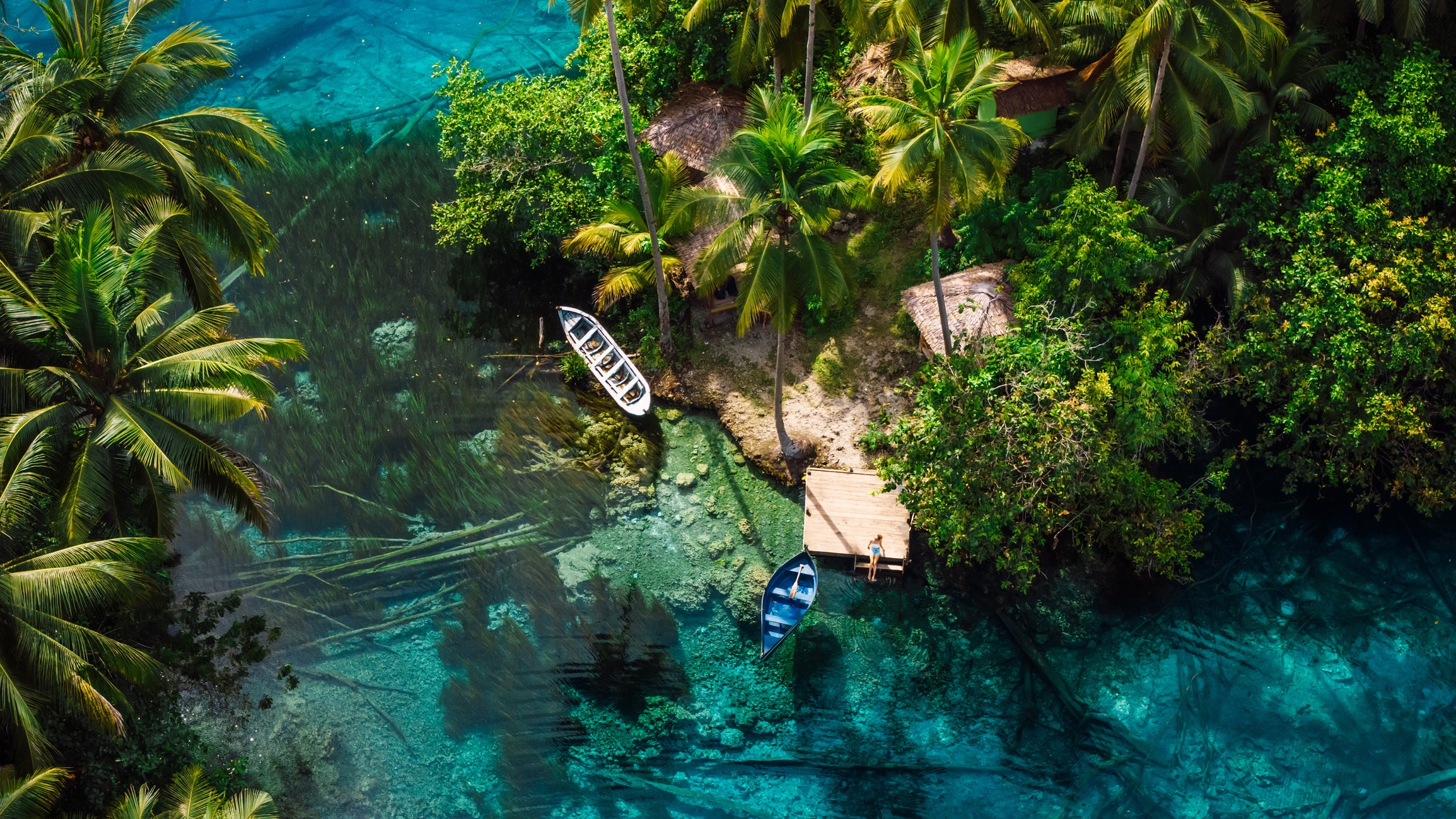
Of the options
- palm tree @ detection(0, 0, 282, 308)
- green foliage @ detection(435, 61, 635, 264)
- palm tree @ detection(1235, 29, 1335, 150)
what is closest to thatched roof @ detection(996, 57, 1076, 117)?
palm tree @ detection(1235, 29, 1335, 150)

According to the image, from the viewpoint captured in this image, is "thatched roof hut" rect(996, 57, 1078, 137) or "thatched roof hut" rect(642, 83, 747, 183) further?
"thatched roof hut" rect(642, 83, 747, 183)

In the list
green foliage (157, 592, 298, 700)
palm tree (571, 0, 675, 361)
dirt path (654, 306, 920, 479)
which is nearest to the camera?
green foliage (157, 592, 298, 700)

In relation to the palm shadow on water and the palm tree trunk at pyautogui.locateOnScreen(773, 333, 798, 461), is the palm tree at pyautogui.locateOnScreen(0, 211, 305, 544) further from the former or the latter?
the palm tree trunk at pyautogui.locateOnScreen(773, 333, 798, 461)

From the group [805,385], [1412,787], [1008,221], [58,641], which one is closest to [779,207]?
[805,385]

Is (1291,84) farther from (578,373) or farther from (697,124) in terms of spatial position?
(578,373)

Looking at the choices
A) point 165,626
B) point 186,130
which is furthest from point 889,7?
point 165,626

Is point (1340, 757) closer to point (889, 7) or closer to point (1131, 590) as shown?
point (1131, 590)
